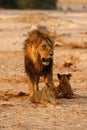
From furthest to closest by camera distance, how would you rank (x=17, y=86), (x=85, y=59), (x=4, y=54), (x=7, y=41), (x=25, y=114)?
(x=7, y=41)
(x=4, y=54)
(x=85, y=59)
(x=17, y=86)
(x=25, y=114)

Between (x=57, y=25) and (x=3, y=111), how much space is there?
2272 cm

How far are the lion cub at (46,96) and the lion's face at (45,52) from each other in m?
0.49

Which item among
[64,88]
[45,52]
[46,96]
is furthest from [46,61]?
[64,88]

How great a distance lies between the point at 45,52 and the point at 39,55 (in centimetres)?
18

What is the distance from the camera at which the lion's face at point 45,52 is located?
10180mm

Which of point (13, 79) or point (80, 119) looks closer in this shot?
point (80, 119)

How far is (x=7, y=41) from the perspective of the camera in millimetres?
23234

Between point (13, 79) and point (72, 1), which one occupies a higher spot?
point (13, 79)

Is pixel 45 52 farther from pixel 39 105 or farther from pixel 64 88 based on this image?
pixel 64 88

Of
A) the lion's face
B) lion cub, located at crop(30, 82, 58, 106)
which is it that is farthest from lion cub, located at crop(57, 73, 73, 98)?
the lion's face

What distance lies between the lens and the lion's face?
33.4 ft

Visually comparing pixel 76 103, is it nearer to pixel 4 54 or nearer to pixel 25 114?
pixel 25 114

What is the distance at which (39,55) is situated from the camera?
1037 centimetres

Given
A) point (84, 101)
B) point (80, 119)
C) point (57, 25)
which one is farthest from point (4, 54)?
point (57, 25)
